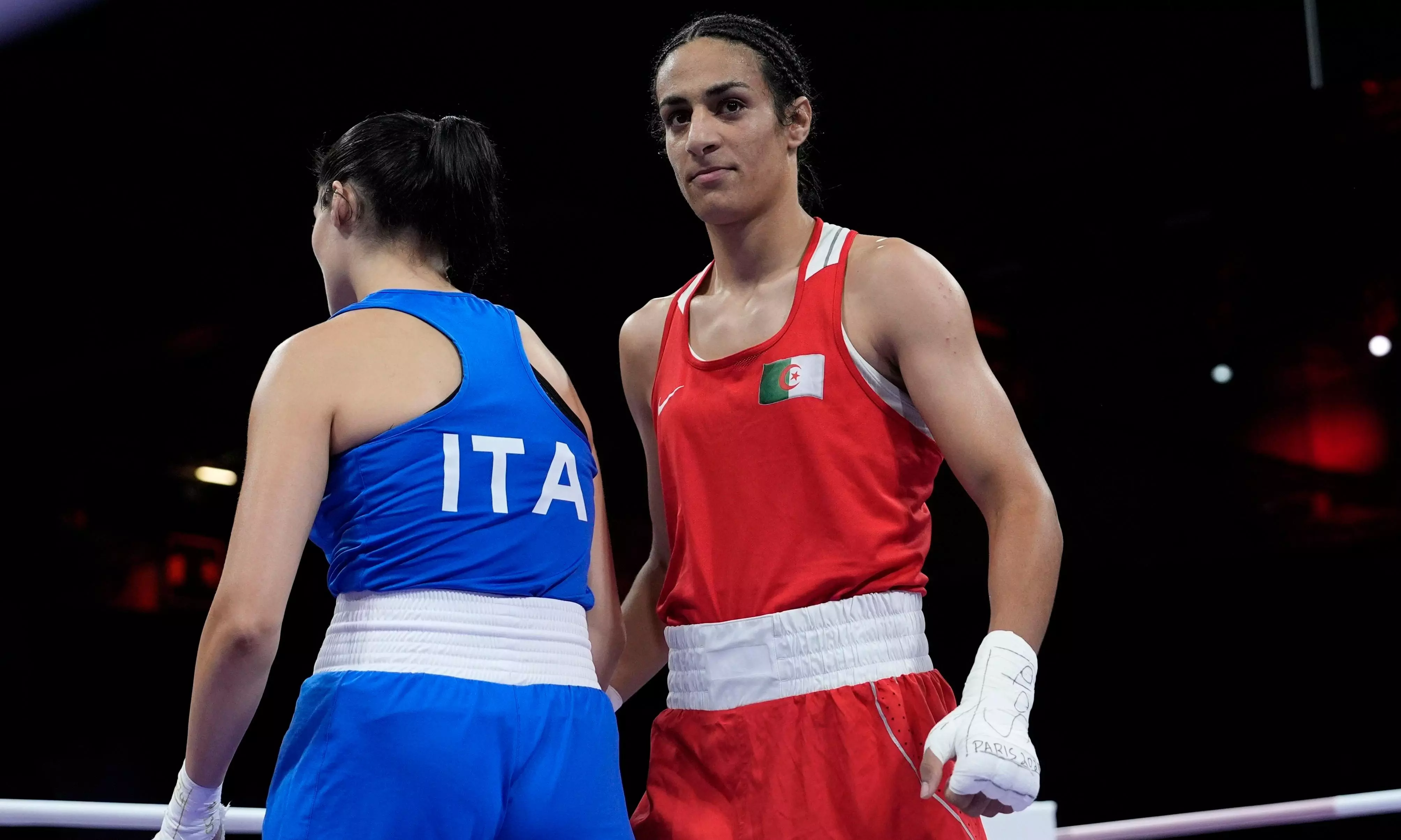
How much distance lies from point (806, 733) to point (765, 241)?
24.0 inches

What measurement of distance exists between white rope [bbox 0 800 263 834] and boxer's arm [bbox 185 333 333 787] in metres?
0.31

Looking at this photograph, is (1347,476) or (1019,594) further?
(1347,476)

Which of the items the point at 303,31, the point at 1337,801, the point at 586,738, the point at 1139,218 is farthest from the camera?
the point at 1139,218

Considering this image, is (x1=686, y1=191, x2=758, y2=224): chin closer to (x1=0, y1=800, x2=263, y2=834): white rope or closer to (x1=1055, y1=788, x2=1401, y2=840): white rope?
(x1=0, y1=800, x2=263, y2=834): white rope

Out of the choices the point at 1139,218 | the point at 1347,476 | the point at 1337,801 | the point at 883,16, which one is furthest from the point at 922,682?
the point at 1347,476

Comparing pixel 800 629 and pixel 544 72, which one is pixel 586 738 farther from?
pixel 544 72

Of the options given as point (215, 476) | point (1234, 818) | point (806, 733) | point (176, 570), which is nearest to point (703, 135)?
point (806, 733)

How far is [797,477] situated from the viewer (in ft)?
4.88

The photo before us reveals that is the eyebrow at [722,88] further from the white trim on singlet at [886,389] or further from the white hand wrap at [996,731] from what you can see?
the white hand wrap at [996,731]

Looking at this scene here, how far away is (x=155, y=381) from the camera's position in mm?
6473

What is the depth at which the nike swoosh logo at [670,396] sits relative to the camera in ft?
5.26

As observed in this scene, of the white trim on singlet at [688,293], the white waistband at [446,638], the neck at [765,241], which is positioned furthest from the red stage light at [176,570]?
the white waistband at [446,638]

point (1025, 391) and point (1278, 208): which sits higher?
point (1278, 208)

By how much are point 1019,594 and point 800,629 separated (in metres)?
0.24
